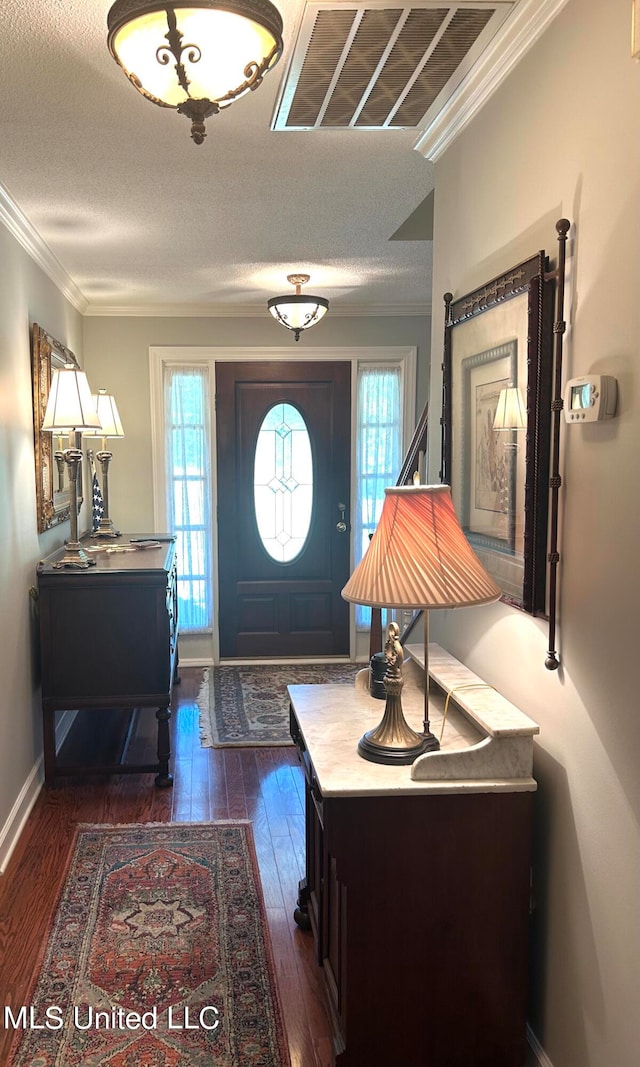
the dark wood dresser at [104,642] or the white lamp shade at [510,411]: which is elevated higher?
the white lamp shade at [510,411]

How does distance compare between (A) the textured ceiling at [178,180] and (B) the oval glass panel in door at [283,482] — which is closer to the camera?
(A) the textured ceiling at [178,180]

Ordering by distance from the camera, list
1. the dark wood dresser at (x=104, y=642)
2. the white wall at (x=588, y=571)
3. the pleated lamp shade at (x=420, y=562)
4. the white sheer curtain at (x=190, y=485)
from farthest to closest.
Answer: the white sheer curtain at (x=190, y=485) < the dark wood dresser at (x=104, y=642) < the pleated lamp shade at (x=420, y=562) < the white wall at (x=588, y=571)

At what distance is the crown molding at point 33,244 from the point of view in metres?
2.96

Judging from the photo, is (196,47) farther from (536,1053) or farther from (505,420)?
(536,1053)

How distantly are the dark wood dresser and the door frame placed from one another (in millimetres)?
1915

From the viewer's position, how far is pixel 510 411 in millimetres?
1814

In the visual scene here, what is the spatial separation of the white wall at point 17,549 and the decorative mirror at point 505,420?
66.1 inches

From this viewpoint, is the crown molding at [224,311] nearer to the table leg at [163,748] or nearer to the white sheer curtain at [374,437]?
the white sheer curtain at [374,437]

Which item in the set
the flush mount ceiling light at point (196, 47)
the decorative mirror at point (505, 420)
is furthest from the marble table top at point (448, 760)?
the flush mount ceiling light at point (196, 47)

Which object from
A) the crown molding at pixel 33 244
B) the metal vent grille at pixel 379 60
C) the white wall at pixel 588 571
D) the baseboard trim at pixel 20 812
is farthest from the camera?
the crown molding at pixel 33 244

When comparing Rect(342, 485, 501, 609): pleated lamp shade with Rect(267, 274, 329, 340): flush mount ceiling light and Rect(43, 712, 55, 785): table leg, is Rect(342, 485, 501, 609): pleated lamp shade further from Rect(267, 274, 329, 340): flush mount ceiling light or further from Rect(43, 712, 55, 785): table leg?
Rect(267, 274, 329, 340): flush mount ceiling light

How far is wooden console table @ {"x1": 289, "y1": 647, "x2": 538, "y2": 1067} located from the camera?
1.64 meters

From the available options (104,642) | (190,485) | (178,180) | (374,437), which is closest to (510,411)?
(178,180)

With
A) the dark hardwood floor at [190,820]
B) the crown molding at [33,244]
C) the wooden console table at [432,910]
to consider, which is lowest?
the dark hardwood floor at [190,820]
